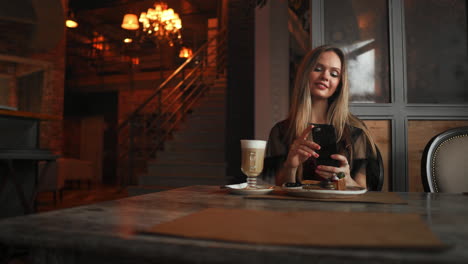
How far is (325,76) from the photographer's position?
1.68m

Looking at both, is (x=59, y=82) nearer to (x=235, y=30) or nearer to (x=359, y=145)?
(x=235, y=30)

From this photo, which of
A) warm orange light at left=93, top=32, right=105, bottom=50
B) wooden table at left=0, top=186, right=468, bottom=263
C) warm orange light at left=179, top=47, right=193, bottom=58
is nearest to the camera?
wooden table at left=0, top=186, right=468, bottom=263

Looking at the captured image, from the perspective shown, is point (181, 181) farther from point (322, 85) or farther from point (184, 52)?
point (184, 52)

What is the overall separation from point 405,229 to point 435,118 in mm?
2138

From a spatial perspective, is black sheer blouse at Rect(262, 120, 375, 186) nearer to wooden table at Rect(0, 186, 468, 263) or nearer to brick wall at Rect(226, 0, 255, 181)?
wooden table at Rect(0, 186, 468, 263)

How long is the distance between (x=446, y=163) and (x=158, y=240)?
1.42m

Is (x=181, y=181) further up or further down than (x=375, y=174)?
further down

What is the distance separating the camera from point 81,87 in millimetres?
10547

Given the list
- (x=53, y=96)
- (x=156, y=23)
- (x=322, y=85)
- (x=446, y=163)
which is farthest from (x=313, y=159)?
(x=53, y=96)

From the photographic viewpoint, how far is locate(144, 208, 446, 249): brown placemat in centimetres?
45

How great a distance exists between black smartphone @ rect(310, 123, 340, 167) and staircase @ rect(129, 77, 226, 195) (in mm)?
3861

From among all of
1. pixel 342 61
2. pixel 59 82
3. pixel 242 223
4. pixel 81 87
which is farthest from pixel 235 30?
pixel 81 87

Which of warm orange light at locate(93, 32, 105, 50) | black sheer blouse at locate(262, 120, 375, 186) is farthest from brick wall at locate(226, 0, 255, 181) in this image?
warm orange light at locate(93, 32, 105, 50)

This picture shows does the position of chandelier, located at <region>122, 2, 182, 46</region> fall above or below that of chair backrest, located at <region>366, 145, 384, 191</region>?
above
